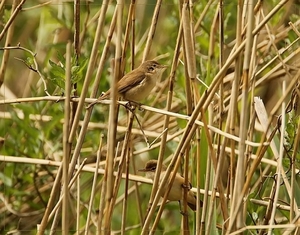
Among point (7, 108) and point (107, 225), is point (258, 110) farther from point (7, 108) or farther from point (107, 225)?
point (7, 108)

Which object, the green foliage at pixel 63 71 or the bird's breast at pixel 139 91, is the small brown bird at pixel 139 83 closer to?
the bird's breast at pixel 139 91

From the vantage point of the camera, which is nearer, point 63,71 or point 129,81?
point 63,71

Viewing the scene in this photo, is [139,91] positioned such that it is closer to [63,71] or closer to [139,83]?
[139,83]

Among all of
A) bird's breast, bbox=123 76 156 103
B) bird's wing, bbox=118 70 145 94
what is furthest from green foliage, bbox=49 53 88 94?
bird's breast, bbox=123 76 156 103

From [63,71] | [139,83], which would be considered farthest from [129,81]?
[63,71]

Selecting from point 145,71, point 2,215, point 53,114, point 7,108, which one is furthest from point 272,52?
point 2,215

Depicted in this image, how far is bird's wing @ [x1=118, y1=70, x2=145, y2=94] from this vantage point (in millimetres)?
2887

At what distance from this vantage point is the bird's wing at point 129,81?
114 inches

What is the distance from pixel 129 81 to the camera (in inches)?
116

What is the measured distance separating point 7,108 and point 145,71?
1.05 metres

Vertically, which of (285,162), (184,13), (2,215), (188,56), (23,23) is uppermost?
(23,23)

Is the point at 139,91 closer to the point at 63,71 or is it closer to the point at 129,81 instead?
the point at 129,81

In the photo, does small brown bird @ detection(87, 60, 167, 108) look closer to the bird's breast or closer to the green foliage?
the bird's breast

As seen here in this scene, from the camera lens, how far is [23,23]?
14.9ft
